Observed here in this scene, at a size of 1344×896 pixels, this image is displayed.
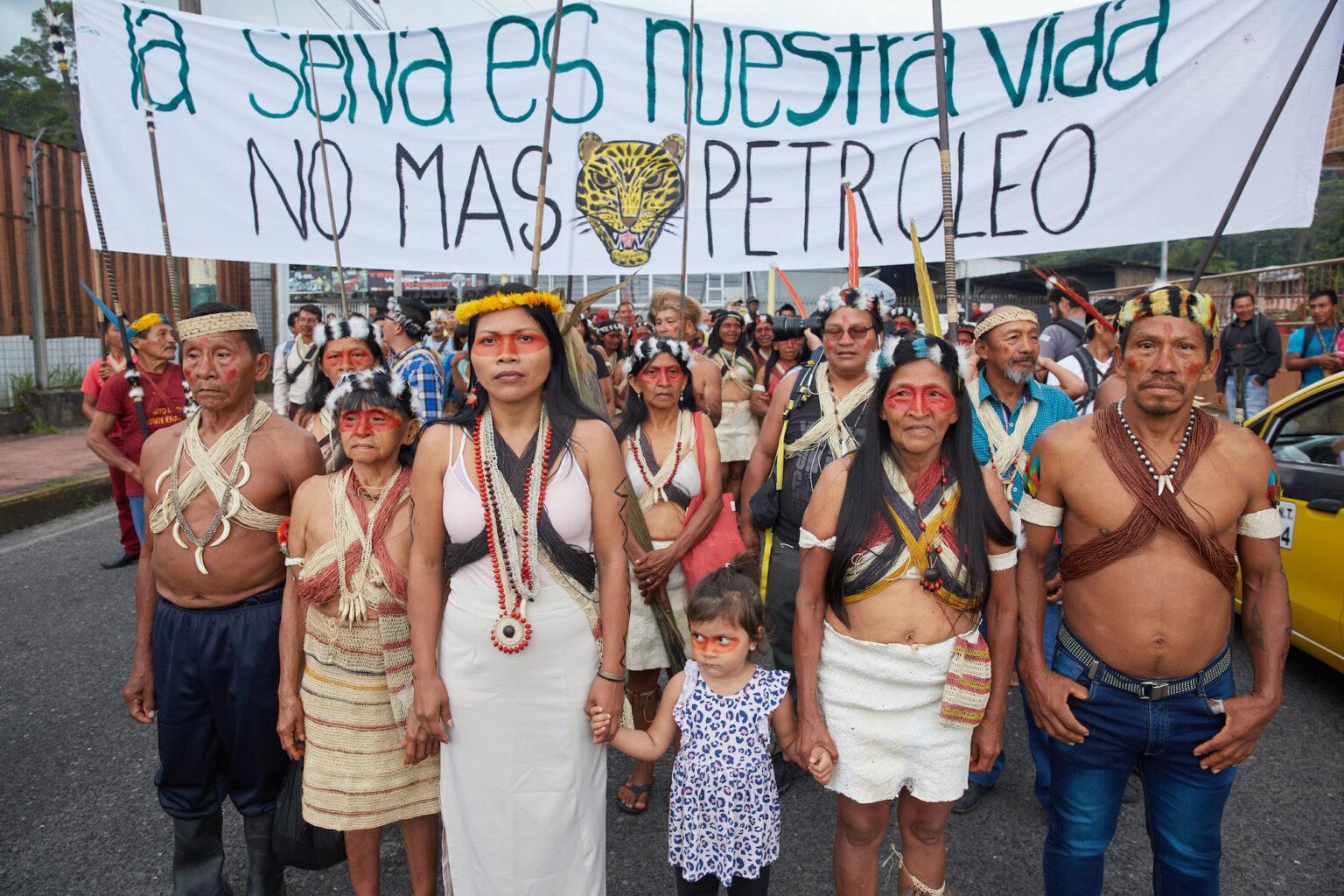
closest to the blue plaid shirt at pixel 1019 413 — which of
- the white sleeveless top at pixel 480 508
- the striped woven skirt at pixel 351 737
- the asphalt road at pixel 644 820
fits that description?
the asphalt road at pixel 644 820

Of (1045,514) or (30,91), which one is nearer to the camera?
(1045,514)

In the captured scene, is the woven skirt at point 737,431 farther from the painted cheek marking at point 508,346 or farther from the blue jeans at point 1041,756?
the painted cheek marking at point 508,346

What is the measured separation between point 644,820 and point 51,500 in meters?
7.30

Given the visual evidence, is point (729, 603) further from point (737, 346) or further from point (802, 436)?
point (737, 346)

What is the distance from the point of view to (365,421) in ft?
8.07

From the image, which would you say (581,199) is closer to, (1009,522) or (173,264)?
(173,264)

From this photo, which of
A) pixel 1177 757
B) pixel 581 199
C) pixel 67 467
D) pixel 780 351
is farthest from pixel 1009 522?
pixel 67 467

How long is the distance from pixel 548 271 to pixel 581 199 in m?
0.45

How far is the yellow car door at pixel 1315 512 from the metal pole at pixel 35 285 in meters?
13.5

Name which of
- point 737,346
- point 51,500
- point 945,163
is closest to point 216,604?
point 945,163

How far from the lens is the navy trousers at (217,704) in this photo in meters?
2.56

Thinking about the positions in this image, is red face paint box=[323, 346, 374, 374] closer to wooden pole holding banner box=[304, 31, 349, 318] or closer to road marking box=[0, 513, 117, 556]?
wooden pole holding banner box=[304, 31, 349, 318]

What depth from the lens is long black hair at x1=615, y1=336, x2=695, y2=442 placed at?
11.8ft

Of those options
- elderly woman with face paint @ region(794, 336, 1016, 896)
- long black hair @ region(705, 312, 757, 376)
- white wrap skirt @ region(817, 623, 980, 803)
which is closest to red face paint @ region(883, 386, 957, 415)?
elderly woman with face paint @ region(794, 336, 1016, 896)
